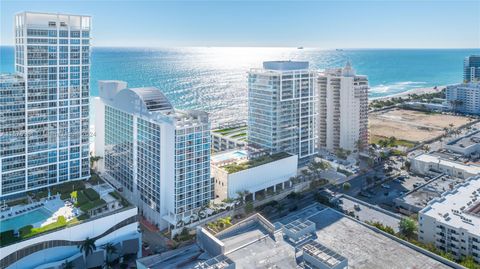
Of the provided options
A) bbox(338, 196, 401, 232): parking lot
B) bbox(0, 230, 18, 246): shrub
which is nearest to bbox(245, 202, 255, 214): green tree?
bbox(338, 196, 401, 232): parking lot

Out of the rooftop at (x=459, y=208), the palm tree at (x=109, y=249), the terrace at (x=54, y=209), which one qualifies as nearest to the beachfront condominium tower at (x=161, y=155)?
the terrace at (x=54, y=209)

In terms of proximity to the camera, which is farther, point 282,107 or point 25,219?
point 282,107

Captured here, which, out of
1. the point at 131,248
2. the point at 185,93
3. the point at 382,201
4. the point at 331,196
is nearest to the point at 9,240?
the point at 131,248

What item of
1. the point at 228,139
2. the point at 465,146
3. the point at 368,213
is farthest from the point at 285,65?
the point at 465,146

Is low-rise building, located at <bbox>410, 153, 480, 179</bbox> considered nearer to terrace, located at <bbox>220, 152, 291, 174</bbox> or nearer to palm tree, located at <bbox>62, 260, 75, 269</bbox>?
terrace, located at <bbox>220, 152, 291, 174</bbox>

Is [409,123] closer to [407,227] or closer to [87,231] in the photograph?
[407,227]
